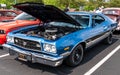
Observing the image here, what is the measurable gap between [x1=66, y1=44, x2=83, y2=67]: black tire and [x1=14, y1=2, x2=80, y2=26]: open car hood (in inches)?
28.1

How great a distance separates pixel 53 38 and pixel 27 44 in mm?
693

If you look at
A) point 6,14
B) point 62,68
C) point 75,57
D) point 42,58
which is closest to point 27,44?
point 42,58

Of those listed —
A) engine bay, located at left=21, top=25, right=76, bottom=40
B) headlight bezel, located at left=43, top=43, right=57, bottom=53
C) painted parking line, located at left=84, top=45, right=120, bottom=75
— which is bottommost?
painted parking line, located at left=84, top=45, right=120, bottom=75

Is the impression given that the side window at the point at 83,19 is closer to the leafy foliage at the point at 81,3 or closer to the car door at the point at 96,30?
the car door at the point at 96,30

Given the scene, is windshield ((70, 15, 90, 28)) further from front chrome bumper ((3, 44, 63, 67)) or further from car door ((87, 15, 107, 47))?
front chrome bumper ((3, 44, 63, 67))

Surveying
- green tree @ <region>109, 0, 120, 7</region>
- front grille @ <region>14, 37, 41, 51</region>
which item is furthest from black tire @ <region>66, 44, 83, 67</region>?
green tree @ <region>109, 0, 120, 7</region>

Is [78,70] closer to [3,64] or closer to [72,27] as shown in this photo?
[72,27]

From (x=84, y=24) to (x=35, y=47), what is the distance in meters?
2.04

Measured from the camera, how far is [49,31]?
5617mm

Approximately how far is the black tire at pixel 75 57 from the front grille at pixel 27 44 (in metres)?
0.87

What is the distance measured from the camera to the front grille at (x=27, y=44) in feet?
16.0

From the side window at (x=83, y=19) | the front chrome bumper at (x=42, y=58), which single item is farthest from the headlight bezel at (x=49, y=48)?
the side window at (x=83, y=19)

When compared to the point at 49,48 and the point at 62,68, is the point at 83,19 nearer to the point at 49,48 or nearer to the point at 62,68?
the point at 62,68

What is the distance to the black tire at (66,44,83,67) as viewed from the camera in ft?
17.1
